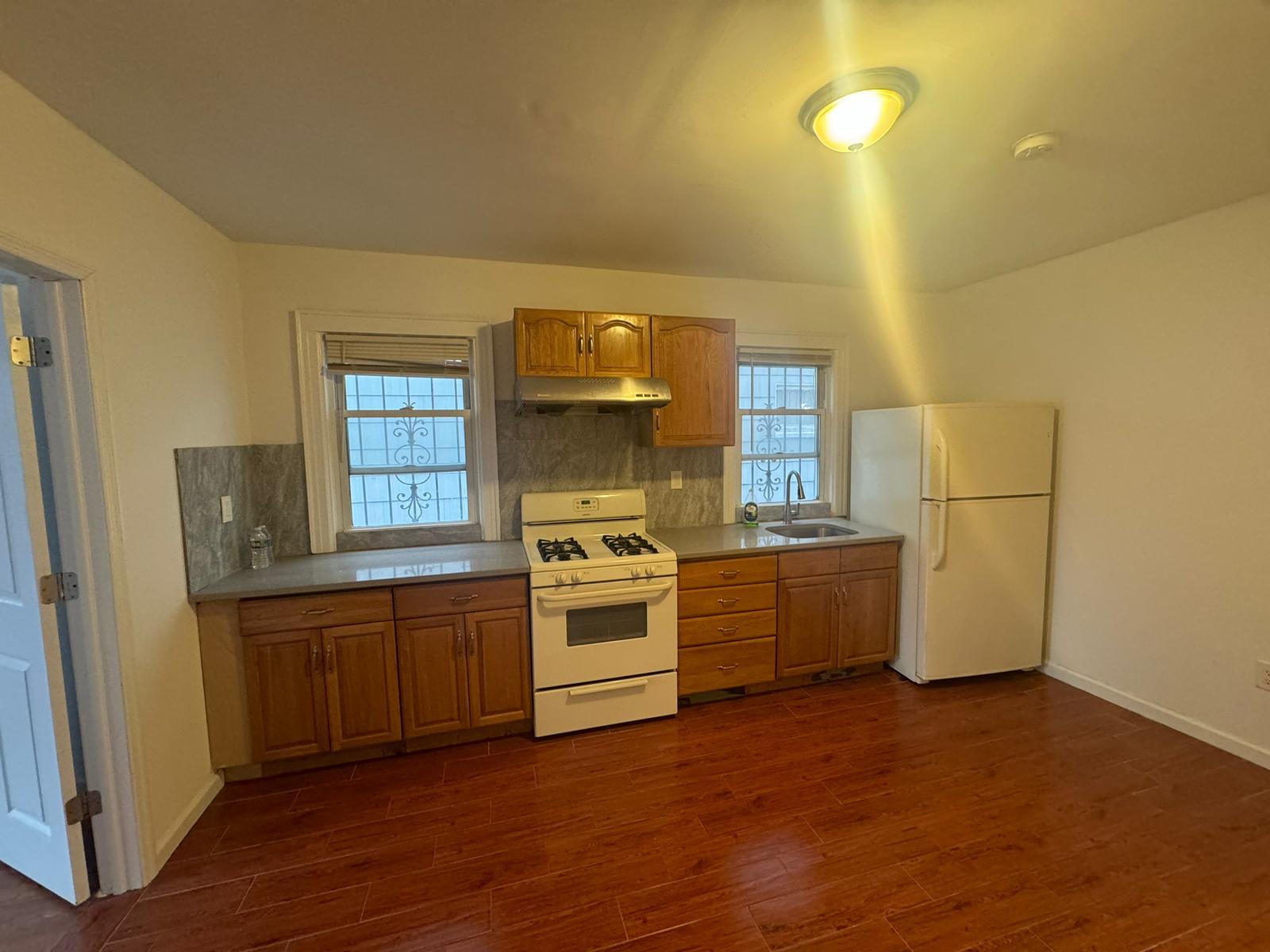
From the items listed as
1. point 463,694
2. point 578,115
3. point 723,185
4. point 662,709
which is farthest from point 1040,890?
point 578,115

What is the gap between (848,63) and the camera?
139 cm

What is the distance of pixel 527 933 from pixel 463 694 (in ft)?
3.51

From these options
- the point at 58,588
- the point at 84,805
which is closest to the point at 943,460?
the point at 58,588

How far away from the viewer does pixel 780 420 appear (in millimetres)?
3635

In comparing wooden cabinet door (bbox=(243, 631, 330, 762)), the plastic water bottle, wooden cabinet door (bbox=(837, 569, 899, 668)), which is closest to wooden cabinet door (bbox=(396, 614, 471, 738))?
wooden cabinet door (bbox=(243, 631, 330, 762))

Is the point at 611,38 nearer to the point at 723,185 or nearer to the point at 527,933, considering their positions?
the point at 723,185

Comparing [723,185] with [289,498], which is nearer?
[723,185]

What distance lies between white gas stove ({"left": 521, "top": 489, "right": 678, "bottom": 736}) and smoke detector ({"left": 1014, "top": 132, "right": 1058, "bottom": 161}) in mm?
2106

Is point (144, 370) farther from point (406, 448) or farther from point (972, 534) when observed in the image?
point (972, 534)

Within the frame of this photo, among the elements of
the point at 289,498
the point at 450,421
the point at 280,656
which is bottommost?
the point at 280,656

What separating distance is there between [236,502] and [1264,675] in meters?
4.72

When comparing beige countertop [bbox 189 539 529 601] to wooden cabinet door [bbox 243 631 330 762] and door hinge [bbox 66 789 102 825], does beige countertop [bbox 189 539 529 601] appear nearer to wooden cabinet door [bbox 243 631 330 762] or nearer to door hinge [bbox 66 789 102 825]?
wooden cabinet door [bbox 243 631 330 762]

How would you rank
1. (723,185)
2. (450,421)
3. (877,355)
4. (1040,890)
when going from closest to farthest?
(1040,890)
(723,185)
(450,421)
(877,355)

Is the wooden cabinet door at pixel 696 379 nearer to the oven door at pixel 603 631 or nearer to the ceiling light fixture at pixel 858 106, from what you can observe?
the oven door at pixel 603 631
